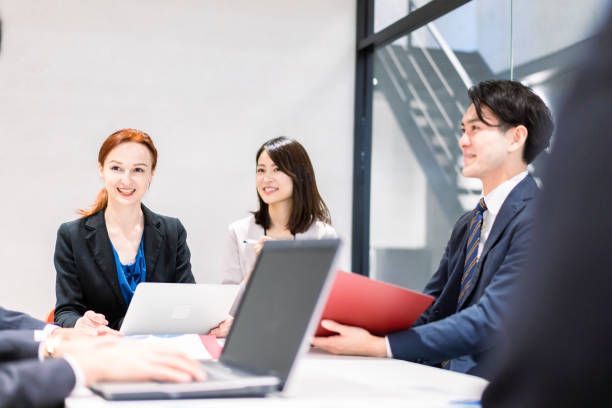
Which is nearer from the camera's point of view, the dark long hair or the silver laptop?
the silver laptop

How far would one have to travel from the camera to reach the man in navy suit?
1.66 meters

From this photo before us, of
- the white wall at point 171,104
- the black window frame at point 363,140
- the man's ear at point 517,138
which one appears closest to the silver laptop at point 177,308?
the man's ear at point 517,138

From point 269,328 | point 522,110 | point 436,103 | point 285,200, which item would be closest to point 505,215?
point 522,110

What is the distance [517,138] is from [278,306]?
4.58 feet

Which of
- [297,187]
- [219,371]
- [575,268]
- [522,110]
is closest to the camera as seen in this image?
[575,268]

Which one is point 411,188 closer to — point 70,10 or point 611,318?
point 70,10

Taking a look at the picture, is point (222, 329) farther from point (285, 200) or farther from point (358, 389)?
point (285, 200)

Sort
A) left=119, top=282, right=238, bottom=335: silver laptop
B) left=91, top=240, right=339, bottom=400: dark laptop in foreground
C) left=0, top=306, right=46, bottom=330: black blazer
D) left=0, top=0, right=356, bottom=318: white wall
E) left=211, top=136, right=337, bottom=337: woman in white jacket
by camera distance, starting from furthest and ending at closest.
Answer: left=0, top=0, right=356, bottom=318: white wall → left=211, top=136, right=337, bottom=337: woman in white jacket → left=119, top=282, right=238, bottom=335: silver laptop → left=0, top=306, right=46, bottom=330: black blazer → left=91, top=240, right=339, bottom=400: dark laptop in foreground

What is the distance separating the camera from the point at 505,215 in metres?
1.92

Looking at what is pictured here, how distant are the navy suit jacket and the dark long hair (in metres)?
1.51

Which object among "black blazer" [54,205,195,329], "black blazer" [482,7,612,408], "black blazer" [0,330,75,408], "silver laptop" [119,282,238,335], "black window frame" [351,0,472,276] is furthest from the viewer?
"black window frame" [351,0,472,276]

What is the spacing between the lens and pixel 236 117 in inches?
191

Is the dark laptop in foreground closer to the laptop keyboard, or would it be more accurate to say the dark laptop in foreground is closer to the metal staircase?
the laptop keyboard

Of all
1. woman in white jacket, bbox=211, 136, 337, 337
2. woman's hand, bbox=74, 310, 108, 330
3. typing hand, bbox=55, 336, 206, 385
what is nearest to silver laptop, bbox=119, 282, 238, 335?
woman's hand, bbox=74, 310, 108, 330
